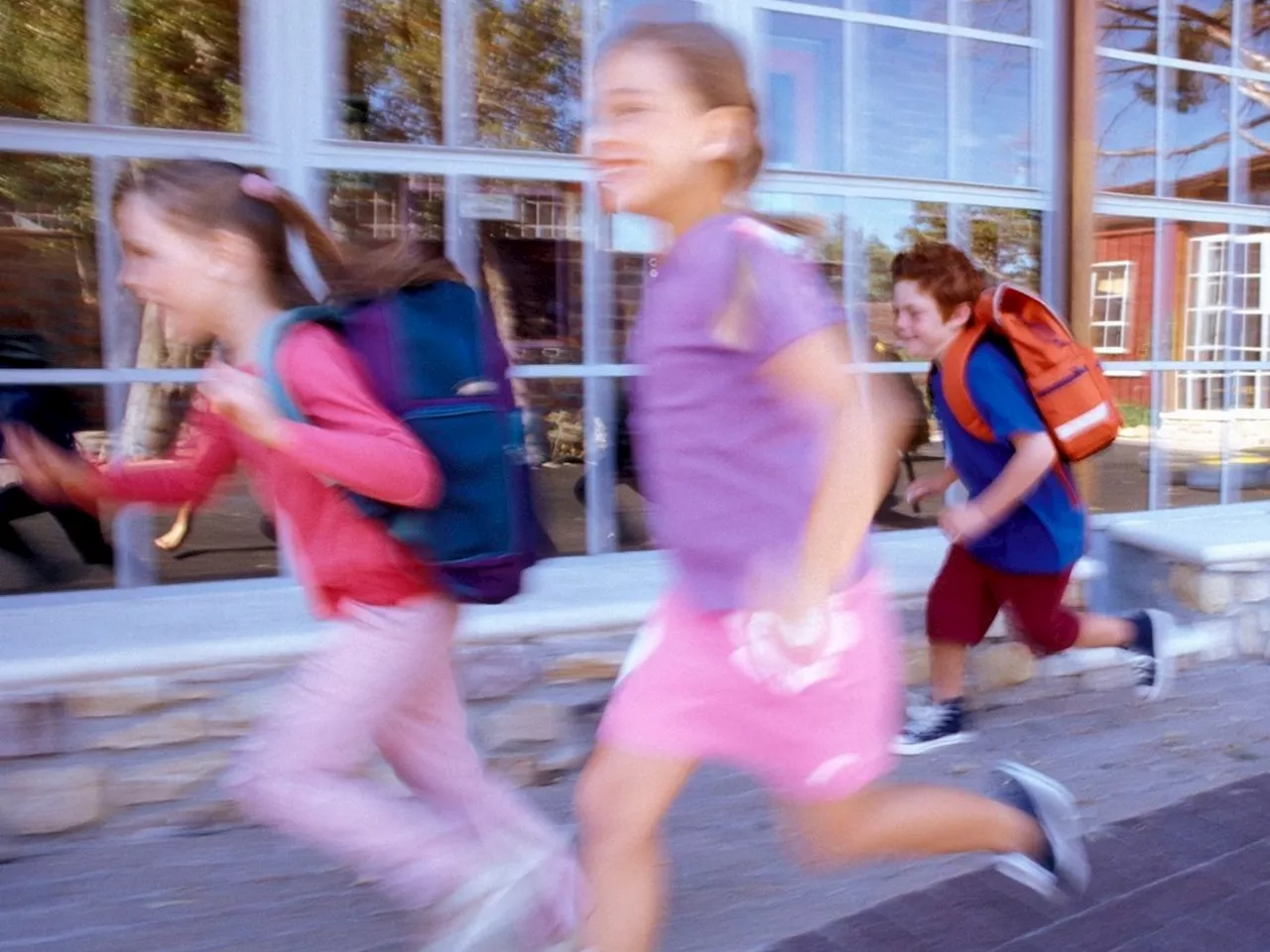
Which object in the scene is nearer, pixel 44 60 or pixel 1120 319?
pixel 44 60

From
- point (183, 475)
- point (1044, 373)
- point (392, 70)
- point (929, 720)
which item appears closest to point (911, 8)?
point (1044, 373)

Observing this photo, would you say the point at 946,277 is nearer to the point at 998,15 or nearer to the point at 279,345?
the point at 998,15

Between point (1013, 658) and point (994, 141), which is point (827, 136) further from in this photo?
point (1013, 658)

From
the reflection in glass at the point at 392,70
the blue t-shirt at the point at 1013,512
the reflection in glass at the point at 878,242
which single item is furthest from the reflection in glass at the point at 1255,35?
the reflection in glass at the point at 392,70

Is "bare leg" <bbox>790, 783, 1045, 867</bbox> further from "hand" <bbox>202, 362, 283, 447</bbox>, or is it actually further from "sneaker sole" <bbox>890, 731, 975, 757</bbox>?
"sneaker sole" <bbox>890, 731, 975, 757</bbox>

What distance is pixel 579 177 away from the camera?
4047 mm

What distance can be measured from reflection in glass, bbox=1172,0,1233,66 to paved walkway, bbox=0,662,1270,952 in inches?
112

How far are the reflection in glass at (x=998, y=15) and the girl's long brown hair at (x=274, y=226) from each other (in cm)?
311

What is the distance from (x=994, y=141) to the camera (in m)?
4.74

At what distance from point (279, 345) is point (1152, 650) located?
2931mm

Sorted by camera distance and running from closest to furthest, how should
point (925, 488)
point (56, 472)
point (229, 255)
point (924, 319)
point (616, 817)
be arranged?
1. point (616, 817)
2. point (229, 255)
3. point (56, 472)
4. point (924, 319)
5. point (925, 488)

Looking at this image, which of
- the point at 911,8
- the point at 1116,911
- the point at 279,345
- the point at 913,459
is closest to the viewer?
the point at 279,345

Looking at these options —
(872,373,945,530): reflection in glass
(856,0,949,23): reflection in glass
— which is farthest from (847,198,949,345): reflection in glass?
(856,0,949,23): reflection in glass

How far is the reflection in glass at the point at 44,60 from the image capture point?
3354mm
